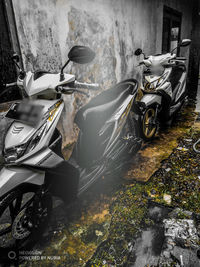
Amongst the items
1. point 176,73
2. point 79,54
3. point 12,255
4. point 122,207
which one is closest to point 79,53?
point 79,54

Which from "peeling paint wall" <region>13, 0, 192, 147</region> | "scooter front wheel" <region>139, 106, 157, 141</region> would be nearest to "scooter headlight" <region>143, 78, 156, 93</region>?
"scooter front wheel" <region>139, 106, 157, 141</region>

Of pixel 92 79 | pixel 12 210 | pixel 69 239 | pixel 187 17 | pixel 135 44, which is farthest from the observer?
pixel 187 17

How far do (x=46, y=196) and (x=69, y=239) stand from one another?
45 cm

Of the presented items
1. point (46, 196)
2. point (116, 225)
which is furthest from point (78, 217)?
point (46, 196)

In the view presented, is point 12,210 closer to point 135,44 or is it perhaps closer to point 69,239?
point 69,239

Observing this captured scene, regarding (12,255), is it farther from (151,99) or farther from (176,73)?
(176,73)

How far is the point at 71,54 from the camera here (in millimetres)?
1586

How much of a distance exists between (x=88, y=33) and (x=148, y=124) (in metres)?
1.75

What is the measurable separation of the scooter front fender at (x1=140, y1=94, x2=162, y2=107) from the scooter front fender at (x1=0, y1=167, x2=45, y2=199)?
6.75 ft

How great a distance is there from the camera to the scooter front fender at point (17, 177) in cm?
135

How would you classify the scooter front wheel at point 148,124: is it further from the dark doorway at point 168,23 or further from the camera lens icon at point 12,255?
the dark doorway at point 168,23

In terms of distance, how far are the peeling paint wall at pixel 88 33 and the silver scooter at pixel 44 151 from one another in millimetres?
998

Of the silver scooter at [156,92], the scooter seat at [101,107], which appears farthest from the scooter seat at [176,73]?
the scooter seat at [101,107]

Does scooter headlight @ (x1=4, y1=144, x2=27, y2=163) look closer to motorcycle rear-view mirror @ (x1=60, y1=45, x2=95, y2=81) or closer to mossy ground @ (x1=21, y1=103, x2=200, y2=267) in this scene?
motorcycle rear-view mirror @ (x1=60, y1=45, x2=95, y2=81)
